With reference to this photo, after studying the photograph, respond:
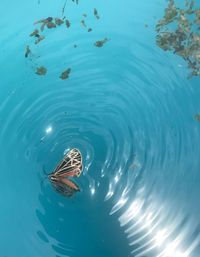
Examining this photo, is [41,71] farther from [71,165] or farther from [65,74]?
[71,165]

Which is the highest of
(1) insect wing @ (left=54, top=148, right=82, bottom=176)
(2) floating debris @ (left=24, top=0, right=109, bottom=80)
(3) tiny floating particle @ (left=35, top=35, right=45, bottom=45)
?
(2) floating debris @ (left=24, top=0, right=109, bottom=80)

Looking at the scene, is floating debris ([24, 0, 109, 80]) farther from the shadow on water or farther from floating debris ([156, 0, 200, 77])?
the shadow on water

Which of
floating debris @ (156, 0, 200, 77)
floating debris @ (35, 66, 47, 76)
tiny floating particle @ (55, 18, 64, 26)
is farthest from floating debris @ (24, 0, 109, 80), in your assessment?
floating debris @ (156, 0, 200, 77)

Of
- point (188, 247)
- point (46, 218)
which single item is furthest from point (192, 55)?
point (46, 218)

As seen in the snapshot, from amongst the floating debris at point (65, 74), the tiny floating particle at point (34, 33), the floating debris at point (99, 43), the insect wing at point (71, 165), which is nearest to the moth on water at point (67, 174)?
the insect wing at point (71, 165)

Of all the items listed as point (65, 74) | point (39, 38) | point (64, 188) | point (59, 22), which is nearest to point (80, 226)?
point (64, 188)

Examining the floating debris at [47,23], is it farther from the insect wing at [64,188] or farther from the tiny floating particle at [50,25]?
the insect wing at [64,188]

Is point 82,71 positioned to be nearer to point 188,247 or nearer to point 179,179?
point 179,179
